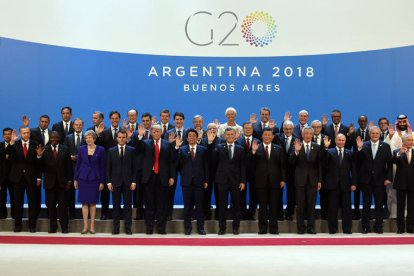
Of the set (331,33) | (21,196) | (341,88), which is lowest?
(21,196)

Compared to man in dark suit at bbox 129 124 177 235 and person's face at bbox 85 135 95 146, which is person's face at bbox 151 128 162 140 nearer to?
man in dark suit at bbox 129 124 177 235

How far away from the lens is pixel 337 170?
30.1 ft

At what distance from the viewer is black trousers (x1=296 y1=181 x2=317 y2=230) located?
29.8ft

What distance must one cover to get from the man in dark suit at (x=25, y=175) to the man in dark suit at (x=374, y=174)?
A: 15.2ft

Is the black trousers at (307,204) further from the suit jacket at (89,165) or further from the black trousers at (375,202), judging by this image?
the suit jacket at (89,165)

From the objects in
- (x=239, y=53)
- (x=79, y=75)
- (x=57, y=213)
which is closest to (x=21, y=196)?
(x=57, y=213)

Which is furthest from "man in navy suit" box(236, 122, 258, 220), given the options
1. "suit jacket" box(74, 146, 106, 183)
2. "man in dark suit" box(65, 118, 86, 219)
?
"man in dark suit" box(65, 118, 86, 219)

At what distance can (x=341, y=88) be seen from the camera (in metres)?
11.4

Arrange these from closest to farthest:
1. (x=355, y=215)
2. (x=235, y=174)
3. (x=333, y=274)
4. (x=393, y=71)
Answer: (x=333, y=274) → (x=235, y=174) → (x=355, y=215) → (x=393, y=71)

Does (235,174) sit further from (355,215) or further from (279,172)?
(355,215)

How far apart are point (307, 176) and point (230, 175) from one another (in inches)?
43.0

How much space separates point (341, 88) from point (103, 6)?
4.46 m

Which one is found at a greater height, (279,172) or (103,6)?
(103,6)

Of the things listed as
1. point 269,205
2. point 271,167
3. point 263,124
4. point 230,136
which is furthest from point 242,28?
point 269,205
